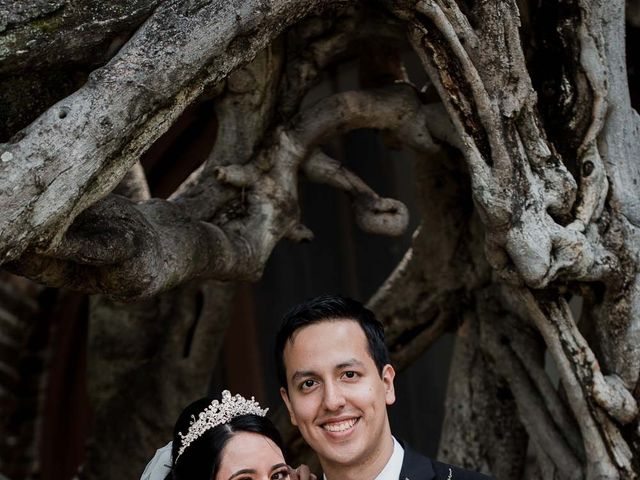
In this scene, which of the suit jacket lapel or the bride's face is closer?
the bride's face

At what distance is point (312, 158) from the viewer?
12.1ft

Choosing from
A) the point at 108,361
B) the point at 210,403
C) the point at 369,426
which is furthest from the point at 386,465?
the point at 108,361

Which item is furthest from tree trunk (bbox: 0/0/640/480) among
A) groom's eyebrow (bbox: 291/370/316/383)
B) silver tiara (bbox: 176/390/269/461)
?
groom's eyebrow (bbox: 291/370/316/383)

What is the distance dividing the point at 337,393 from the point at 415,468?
0.33 m

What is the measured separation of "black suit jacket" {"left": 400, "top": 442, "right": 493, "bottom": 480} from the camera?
291 cm

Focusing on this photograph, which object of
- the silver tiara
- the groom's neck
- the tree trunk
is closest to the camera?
the tree trunk

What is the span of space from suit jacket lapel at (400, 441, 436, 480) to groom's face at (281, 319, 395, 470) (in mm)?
77

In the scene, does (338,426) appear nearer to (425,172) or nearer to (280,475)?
(280,475)

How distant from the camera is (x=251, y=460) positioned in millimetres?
2799

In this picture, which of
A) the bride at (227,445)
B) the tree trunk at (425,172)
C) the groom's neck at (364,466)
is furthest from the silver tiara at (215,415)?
the tree trunk at (425,172)

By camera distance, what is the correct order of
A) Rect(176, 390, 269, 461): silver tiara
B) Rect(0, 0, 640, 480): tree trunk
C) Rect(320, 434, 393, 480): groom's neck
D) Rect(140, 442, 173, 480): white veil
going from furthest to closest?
Rect(140, 442, 173, 480): white veil → Rect(176, 390, 269, 461): silver tiara → Rect(320, 434, 393, 480): groom's neck → Rect(0, 0, 640, 480): tree trunk

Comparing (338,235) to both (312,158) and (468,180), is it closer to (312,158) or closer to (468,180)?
(468,180)

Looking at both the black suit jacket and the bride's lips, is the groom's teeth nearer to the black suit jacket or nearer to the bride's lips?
the bride's lips

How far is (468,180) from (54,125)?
1899 millimetres
